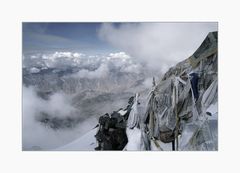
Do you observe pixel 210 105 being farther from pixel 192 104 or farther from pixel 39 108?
pixel 39 108

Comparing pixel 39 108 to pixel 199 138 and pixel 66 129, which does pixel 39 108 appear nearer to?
pixel 66 129

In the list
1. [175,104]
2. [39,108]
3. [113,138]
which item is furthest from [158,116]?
[39,108]

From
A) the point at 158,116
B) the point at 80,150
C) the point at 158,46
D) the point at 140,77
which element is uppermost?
the point at 158,46

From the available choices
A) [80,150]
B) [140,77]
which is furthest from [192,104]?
[80,150]

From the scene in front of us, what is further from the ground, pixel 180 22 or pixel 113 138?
pixel 180 22

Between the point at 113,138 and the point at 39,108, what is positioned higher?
the point at 39,108

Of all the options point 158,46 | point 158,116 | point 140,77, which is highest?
point 158,46

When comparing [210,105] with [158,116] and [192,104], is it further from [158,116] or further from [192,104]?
[158,116]
